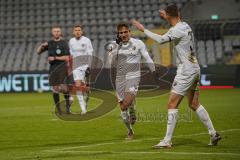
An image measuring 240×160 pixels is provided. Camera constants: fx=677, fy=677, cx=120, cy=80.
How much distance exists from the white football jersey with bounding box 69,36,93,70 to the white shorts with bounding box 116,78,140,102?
666 centimetres

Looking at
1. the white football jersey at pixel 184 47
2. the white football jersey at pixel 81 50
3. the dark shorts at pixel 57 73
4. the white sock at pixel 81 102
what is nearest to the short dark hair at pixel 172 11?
the white football jersey at pixel 184 47

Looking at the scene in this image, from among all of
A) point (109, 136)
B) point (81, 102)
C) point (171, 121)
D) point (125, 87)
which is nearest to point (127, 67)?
point (125, 87)

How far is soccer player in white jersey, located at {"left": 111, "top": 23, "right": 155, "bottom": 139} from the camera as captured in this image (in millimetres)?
13633

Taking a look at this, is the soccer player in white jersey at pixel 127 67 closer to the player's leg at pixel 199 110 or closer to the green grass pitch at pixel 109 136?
the green grass pitch at pixel 109 136

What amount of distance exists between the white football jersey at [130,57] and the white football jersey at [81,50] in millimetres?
6492

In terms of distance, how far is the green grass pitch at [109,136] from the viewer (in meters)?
10.8

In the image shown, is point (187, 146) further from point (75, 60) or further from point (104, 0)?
point (104, 0)

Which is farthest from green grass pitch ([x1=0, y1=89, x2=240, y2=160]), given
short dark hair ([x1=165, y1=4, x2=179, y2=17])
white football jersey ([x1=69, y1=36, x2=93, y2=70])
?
short dark hair ([x1=165, y1=4, x2=179, y2=17])

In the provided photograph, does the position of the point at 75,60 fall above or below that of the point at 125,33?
below

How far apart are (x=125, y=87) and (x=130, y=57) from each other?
2.07 ft

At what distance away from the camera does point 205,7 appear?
38.2m

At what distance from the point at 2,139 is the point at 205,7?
26107 mm

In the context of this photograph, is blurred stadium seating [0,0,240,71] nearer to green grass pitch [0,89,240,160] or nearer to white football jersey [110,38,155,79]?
green grass pitch [0,89,240,160]

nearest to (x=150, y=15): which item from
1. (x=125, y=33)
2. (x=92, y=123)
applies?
(x=92, y=123)
